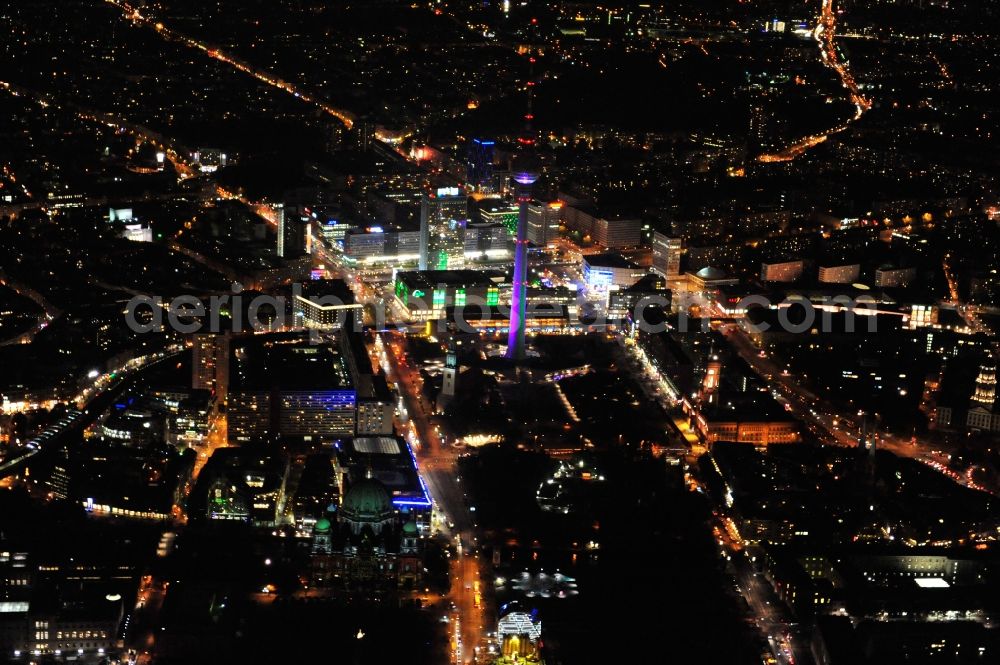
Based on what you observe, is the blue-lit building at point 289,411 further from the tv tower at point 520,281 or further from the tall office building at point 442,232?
the tall office building at point 442,232

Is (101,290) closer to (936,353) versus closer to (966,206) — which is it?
(936,353)

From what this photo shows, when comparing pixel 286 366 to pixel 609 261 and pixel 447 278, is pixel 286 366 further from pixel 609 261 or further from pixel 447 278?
pixel 609 261

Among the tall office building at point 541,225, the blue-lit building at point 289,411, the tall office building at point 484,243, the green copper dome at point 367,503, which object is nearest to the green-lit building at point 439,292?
the tall office building at point 484,243

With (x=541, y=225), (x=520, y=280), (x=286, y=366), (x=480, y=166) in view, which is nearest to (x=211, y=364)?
(x=286, y=366)

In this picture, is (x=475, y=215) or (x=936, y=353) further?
(x=475, y=215)

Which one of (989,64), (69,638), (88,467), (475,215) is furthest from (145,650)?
(989,64)

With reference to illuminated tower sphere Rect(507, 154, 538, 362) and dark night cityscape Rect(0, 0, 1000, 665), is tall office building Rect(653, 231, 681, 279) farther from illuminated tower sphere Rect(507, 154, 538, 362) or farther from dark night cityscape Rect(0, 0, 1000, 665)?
illuminated tower sphere Rect(507, 154, 538, 362)
